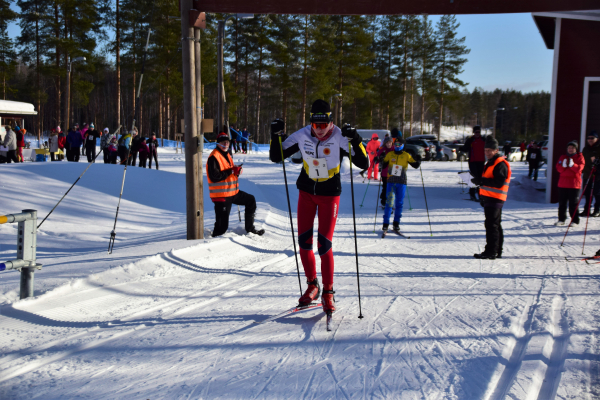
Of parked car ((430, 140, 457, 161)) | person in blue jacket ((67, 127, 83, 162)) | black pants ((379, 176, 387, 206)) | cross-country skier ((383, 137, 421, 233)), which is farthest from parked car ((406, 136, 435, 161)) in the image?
cross-country skier ((383, 137, 421, 233))

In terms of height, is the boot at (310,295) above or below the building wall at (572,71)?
below

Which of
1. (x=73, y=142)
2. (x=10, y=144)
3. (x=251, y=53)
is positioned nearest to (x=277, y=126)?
(x=73, y=142)

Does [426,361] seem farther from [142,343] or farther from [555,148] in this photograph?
[555,148]

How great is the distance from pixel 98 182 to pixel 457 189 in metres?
12.1

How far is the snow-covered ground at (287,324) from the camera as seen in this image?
294cm

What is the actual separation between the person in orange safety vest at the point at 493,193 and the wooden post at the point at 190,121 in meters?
4.47

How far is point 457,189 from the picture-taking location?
55.2 feet

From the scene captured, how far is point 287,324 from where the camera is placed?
13.2ft

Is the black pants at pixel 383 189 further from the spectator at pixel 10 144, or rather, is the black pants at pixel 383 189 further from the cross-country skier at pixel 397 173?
the spectator at pixel 10 144

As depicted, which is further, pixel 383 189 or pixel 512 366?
pixel 383 189

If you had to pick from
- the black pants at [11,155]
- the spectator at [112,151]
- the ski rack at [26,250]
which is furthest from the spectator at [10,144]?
the ski rack at [26,250]

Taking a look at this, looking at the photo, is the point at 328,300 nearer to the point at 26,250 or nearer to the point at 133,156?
the point at 26,250

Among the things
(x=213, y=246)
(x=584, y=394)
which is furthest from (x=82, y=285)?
(x=584, y=394)

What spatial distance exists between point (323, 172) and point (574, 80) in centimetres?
1265
